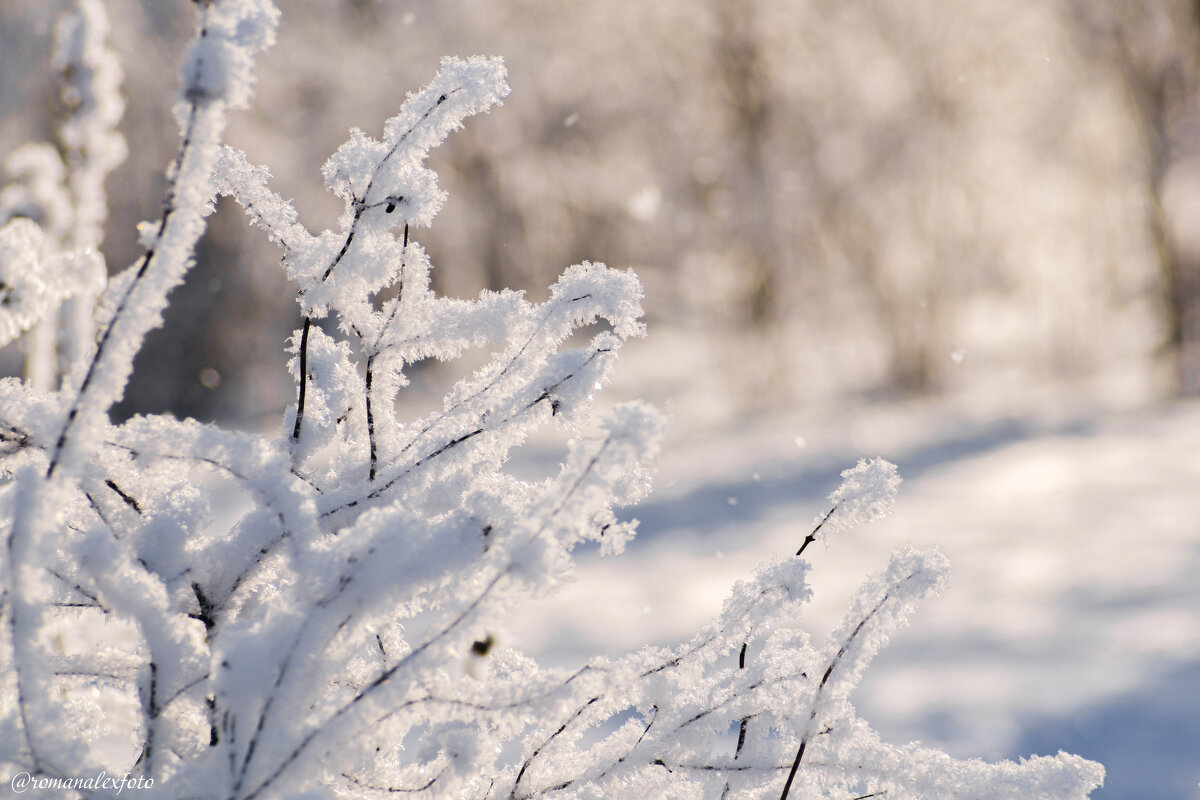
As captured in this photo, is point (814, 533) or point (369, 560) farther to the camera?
point (814, 533)

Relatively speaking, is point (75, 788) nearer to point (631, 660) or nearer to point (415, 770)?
point (415, 770)

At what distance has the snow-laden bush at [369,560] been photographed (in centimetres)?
83

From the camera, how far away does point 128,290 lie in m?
0.77

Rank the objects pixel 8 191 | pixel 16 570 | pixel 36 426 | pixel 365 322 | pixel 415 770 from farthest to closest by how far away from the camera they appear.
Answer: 1. pixel 8 191
2. pixel 365 322
3. pixel 415 770
4. pixel 36 426
5. pixel 16 570

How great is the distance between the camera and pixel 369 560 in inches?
34.2

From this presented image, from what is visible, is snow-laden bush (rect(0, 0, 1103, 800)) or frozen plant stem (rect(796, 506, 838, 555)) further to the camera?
frozen plant stem (rect(796, 506, 838, 555))

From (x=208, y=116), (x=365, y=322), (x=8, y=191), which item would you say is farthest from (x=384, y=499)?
(x=8, y=191)

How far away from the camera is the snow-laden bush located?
32.5 inches

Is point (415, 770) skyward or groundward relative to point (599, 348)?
groundward

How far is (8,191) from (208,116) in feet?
5.98

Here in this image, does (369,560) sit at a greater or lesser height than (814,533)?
lesser

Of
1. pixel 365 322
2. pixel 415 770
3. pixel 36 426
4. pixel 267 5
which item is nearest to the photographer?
pixel 267 5

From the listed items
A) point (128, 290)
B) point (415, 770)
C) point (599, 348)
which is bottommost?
point (415, 770)

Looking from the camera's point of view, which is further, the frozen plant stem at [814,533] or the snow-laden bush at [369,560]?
the frozen plant stem at [814,533]
